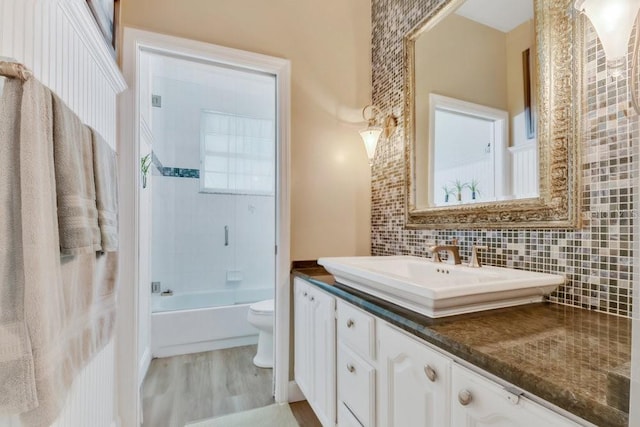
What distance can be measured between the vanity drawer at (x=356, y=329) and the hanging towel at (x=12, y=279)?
0.94 metres

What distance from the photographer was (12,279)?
2.26 feet

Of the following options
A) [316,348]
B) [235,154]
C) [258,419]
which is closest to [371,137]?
[316,348]

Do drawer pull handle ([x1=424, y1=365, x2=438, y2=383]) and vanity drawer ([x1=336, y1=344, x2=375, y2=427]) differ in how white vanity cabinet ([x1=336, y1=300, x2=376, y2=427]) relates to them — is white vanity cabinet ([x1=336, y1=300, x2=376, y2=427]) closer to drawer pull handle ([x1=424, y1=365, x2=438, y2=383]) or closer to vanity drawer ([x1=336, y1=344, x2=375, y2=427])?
vanity drawer ([x1=336, y1=344, x2=375, y2=427])

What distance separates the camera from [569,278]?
993 mm

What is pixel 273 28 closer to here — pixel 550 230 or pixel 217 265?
pixel 550 230

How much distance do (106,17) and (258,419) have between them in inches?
89.7

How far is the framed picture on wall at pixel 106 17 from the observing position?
48.1 inches

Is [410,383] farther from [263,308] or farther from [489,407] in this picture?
[263,308]

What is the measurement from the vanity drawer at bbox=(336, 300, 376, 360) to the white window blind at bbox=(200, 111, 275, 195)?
2523 mm

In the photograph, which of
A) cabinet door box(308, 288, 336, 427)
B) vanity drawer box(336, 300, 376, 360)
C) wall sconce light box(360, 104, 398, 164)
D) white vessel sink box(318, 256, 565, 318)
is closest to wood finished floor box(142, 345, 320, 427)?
cabinet door box(308, 288, 336, 427)

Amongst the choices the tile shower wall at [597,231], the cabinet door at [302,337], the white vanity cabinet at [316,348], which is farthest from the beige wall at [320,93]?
the tile shower wall at [597,231]

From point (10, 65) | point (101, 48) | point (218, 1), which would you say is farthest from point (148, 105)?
point (10, 65)

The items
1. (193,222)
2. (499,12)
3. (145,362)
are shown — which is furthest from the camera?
(193,222)

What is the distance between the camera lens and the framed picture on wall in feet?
4.01
